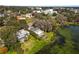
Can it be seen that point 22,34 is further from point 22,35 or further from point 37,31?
point 37,31

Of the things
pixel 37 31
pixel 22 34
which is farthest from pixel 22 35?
pixel 37 31

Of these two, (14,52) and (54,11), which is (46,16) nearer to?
(54,11)

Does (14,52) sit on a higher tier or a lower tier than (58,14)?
lower

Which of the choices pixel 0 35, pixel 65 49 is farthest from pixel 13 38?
pixel 65 49
